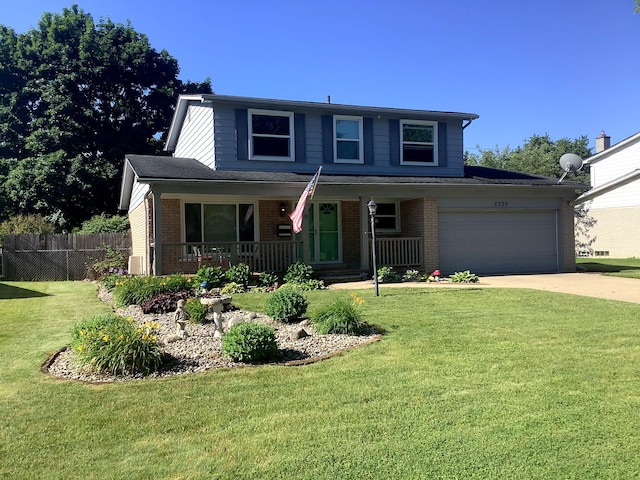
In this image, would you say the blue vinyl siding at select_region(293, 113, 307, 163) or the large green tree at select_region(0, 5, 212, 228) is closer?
the blue vinyl siding at select_region(293, 113, 307, 163)

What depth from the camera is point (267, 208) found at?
1548 cm

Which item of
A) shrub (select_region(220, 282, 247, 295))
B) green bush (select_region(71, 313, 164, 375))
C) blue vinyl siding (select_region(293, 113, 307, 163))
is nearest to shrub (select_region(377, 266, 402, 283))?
shrub (select_region(220, 282, 247, 295))

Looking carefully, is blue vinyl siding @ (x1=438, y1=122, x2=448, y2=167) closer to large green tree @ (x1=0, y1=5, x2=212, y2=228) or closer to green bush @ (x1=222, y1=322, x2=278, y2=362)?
green bush @ (x1=222, y1=322, x2=278, y2=362)

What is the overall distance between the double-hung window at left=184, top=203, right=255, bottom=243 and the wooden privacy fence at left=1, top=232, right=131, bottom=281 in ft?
17.1

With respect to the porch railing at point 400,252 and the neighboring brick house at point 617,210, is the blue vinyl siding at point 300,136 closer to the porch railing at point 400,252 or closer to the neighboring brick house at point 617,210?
the porch railing at point 400,252

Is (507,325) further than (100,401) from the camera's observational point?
Yes

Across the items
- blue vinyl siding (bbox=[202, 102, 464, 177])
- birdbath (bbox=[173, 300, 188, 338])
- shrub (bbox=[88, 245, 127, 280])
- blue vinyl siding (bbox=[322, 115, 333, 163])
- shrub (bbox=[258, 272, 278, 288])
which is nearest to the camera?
birdbath (bbox=[173, 300, 188, 338])

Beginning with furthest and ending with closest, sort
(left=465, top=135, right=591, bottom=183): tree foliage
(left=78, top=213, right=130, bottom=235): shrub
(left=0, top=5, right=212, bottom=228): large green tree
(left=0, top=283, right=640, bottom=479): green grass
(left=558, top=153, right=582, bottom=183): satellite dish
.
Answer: (left=465, top=135, right=591, bottom=183): tree foliage → (left=0, top=5, right=212, bottom=228): large green tree → (left=78, top=213, right=130, bottom=235): shrub → (left=558, top=153, right=582, bottom=183): satellite dish → (left=0, top=283, right=640, bottom=479): green grass

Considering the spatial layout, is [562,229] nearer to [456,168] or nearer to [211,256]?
[456,168]

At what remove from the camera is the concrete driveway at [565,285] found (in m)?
10.5

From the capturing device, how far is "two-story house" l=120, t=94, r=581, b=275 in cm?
1420

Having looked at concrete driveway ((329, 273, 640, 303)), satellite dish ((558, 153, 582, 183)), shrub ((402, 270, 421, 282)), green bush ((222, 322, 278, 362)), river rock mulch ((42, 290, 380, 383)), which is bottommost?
river rock mulch ((42, 290, 380, 383))

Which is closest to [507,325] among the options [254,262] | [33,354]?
[33,354]

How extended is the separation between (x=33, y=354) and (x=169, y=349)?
5.71 feet
